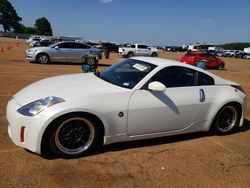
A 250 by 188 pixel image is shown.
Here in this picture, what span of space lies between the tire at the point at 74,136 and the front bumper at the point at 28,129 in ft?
0.58

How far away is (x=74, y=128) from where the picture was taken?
4.46 m

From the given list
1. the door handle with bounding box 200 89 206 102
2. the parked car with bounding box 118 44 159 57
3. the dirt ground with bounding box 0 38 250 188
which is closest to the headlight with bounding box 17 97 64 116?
the dirt ground with bounding box 0 38 250 188

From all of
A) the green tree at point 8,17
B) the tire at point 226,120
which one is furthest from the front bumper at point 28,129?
the green tree at point 8,17

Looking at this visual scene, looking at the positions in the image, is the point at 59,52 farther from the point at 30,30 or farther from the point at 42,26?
the point at 30,30

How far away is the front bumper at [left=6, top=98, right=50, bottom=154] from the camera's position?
13.6ft

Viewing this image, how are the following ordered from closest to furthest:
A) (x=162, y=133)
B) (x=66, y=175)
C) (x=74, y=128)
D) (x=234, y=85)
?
(x=66, y=175) < (x=74, y=128) < (x=162, y=133) < (x=234, y=85)

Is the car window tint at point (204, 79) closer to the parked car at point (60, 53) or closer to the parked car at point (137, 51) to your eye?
the parked car at point (60, 53)

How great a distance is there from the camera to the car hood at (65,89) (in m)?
4.52

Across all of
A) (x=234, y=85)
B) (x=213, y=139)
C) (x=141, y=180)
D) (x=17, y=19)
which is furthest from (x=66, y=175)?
(x=17, y=19)

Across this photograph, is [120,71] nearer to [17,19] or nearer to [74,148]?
[74,148]

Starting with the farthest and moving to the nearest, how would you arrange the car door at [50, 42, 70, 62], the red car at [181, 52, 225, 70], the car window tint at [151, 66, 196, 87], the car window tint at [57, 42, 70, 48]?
the red car at [181, 52, 225, 70]
the car window tint at [57, 42, 70, 48]
the car door at [50, 42, 70, 62]
the car window tint at [151, 66, 196, 87]

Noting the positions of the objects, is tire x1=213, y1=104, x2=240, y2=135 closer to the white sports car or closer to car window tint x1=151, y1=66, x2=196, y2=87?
the white sports car

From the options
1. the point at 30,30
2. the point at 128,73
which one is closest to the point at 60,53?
the point at 128,73

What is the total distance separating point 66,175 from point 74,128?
0.72 m
